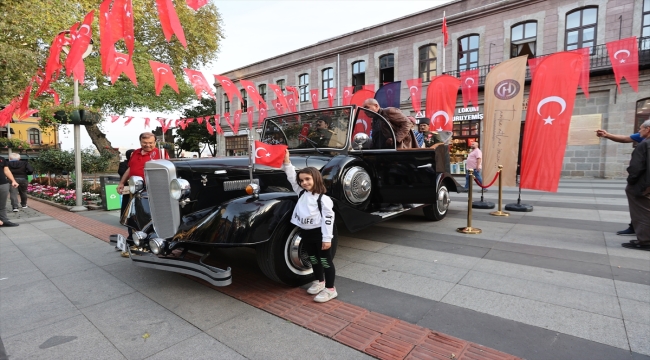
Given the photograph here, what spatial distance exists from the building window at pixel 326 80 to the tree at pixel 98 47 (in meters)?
7.83

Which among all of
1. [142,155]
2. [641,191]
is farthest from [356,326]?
[641,191]

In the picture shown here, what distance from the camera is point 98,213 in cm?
822

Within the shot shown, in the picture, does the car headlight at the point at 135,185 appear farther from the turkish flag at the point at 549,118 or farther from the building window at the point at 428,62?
the building window at the point at 428,62

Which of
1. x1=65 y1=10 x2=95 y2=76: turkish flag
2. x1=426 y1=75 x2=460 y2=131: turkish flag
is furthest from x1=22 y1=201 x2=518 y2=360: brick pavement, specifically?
x1=426 y1=75 x2=460 y2=131: turkish flag

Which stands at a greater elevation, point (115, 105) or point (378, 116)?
point (115, 105)

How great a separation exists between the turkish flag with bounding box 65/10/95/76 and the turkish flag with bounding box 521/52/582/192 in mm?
8288

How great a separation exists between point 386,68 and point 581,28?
32.1 ft

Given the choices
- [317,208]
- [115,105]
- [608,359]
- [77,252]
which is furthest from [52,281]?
[115,105]

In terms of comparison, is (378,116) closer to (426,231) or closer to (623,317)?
(426,231)

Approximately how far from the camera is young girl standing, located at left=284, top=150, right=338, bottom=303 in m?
2.85

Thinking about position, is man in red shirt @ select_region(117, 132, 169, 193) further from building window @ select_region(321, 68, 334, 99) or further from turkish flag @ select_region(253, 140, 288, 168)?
building window @ select_region(321, 68, 334, 99)

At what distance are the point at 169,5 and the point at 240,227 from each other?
307 centimetres

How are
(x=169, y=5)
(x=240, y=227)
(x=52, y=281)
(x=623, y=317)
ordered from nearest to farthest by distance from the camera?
(x=623, y=317) → (x=240, y=227) → (x=52, y=281) → (x=169, y=5)

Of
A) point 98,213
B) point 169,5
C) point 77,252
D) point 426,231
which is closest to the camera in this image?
point 169,5
